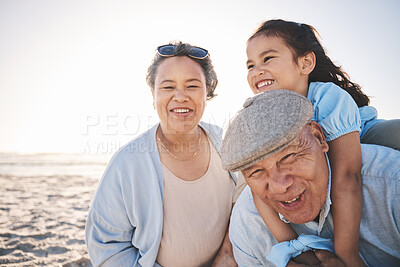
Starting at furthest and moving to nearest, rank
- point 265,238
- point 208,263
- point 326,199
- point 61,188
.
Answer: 1. point 61,188
2. point 208,263
3. point 265,238
4. point 326,199

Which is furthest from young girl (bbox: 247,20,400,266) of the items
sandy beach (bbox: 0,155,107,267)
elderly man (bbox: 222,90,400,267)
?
sandy beach (bbox: 0,155,107,267)

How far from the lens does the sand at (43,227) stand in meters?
3.67

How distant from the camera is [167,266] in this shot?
2.54 m

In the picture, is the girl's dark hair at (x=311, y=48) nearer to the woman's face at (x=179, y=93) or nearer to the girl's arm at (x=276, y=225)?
the woman's face at (x=179, y=93)

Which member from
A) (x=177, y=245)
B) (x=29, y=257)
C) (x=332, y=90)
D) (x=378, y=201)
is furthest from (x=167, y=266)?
(x=29, y=257)

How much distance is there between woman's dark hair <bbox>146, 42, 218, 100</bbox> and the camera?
9.65 ft

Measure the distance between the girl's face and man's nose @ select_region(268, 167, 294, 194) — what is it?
3.64 feet

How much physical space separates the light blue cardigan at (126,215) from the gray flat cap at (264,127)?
1.22 meters

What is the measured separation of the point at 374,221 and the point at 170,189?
1724 mm

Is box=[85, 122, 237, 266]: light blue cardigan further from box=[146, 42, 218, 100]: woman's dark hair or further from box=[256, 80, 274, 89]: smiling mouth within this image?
box=[256, 80, 274, 89]: smiling mouth

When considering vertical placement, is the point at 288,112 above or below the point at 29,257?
above

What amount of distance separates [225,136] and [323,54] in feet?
5.53

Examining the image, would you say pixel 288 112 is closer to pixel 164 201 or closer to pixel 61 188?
pixel 164 201

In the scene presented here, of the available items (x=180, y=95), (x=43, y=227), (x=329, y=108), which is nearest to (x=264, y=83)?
(x=329, y=108)
